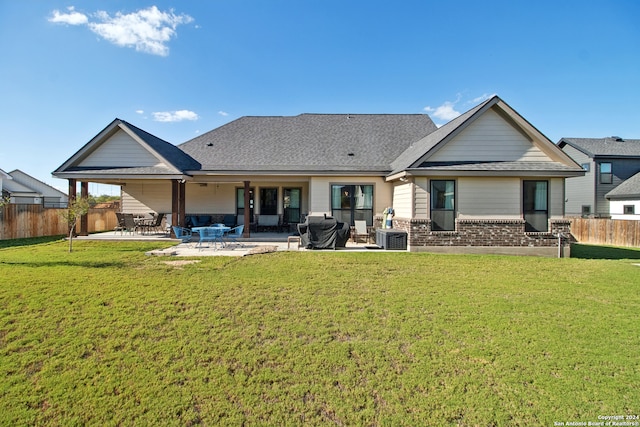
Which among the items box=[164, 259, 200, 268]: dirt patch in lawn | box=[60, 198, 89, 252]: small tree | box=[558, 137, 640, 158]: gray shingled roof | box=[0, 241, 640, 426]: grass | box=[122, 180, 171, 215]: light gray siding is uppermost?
box=[558, 137, 640, 158]: gray shingled roof

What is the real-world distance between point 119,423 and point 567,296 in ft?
25.9

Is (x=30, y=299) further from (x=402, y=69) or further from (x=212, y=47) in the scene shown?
(x=402, y=69)

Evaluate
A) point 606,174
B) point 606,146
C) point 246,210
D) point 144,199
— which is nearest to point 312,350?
point 246,210

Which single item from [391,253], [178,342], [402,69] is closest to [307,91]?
[402,69]

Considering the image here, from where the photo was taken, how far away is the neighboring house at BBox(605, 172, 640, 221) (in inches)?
879

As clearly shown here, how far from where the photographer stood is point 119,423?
9.12 ft

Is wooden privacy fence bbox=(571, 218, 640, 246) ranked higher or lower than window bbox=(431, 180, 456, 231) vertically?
lower

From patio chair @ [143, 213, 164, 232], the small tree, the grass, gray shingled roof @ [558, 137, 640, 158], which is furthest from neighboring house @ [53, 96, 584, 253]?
gray shingled roof @ [558, 137, 640, 158]

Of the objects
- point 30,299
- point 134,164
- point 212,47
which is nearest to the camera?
point 30,299

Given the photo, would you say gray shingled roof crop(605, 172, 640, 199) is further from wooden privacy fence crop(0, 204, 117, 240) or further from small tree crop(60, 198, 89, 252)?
wooden privacy fence crop(0, 204, 117, 240)

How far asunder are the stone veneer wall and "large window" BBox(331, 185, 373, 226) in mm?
2956

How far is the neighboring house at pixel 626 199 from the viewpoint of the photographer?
879 inches

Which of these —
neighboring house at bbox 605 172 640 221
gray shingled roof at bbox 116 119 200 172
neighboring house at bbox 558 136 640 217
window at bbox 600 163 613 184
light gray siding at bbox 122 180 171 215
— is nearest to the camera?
gray shingled roof at bbox 116 119 200 172

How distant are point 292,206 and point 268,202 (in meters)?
1.38
